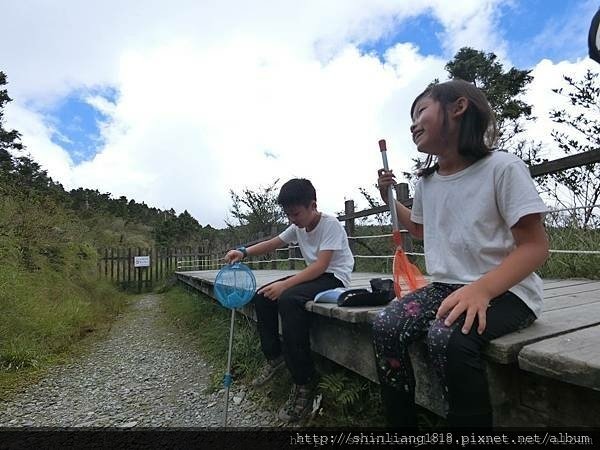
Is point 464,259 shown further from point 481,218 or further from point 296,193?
point 296,193

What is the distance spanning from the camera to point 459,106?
1.31 meters

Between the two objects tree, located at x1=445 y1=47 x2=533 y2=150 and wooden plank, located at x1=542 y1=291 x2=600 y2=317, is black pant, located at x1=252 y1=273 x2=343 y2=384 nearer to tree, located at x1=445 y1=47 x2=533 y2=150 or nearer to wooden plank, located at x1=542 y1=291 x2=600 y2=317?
wooden plank, located at x1=542 y1=291 x2=600 y2=317

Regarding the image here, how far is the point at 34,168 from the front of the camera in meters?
15.6

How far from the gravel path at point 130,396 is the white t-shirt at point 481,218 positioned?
1.36 meters

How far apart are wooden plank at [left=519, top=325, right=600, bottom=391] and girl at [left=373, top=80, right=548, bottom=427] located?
0.11 meters

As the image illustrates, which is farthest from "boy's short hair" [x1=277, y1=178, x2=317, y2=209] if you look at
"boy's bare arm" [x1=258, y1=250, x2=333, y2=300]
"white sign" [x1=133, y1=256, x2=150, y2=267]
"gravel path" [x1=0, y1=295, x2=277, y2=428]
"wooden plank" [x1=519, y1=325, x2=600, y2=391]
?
"white sign" [x1=133, y1=256, x2=150, y2=267]

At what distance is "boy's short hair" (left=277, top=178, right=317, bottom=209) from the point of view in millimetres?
2229

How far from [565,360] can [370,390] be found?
3.66 ft

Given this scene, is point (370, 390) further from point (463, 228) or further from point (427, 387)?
point (463, 228)

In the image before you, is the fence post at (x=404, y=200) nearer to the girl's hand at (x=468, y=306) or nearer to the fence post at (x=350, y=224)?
the fence post at (x=350, y=224)

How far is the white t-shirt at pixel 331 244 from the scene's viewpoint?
2.27 metres

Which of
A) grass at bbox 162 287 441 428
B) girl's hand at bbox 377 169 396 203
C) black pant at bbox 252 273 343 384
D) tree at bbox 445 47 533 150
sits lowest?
grass at bbox 162 287 441 428

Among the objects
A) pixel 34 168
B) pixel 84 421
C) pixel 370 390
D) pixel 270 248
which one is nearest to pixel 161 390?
pixel 84 421

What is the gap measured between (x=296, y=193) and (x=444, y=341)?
4.47 feet
